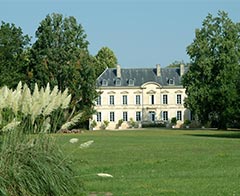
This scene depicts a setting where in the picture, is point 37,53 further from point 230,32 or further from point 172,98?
point 172,98

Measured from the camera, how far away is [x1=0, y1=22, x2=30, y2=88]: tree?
63.5 metres

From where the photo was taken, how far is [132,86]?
309 ft

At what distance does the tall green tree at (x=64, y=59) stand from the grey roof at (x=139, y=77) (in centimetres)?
2386

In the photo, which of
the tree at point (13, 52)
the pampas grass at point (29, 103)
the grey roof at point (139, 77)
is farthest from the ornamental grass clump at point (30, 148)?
the grey roof at point (139, 77)

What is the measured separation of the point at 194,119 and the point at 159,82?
28.5 ft

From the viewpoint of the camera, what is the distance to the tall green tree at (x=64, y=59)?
220ft

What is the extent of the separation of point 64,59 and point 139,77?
28268 millimetres

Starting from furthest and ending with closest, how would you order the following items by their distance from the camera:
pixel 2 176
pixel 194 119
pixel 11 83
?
pixel 194 119, pixel 11 83, pixel 2 176

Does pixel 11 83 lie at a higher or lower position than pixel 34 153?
higher

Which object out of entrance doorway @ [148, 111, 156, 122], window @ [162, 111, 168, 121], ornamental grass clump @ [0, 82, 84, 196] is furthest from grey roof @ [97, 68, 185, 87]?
ornamental grass clump @ [0, 82, 84, 196]

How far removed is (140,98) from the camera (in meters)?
94.1

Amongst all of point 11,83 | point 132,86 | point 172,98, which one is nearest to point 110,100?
point 132,86

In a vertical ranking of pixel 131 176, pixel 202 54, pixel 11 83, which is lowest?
pixel 131 176

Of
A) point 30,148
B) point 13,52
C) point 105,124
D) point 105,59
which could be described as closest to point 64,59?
point 13,52
